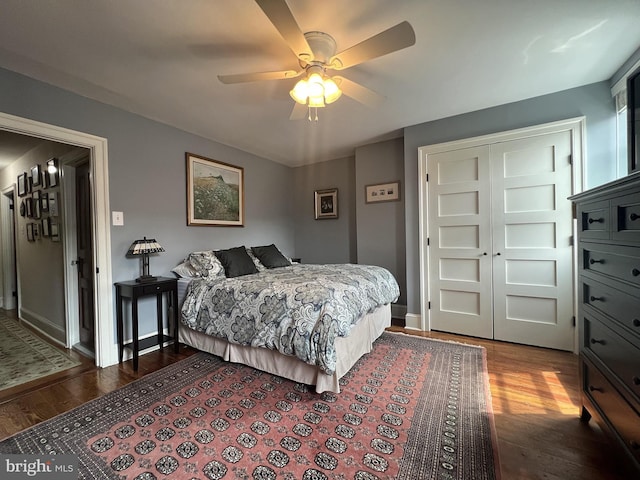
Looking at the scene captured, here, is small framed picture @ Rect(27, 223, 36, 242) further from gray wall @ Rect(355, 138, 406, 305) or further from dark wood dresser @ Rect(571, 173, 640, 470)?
dark wood dresser @ Rect(571, 173, 640, 470)

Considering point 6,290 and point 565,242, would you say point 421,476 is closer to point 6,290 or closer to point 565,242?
point 565,242

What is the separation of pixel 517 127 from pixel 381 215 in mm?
1762

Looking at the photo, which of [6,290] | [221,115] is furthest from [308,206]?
[6,290]

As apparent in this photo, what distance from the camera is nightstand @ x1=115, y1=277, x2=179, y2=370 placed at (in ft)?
7.66

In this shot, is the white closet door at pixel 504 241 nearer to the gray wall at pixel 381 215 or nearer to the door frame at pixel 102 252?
the gray wall at pixel 381 215

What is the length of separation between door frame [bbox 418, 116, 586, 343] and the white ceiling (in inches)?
12.8

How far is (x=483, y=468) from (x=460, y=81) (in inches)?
106

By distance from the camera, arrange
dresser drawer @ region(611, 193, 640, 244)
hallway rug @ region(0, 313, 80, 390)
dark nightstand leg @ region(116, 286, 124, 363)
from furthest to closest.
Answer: dark nightstand leg @ region(116, 286, 124, 363)
hallway rug @ region(0, 313, 80, 390)
dresser drawer @ region(611, 193, 640, 244)

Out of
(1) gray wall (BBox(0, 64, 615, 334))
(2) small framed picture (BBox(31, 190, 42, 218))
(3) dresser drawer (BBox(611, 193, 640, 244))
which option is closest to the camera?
(3) dresser drawer (BBox(611, 193, 640, 244))

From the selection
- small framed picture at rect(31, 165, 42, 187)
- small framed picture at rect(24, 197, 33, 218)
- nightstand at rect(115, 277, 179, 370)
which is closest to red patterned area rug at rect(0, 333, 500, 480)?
nightstand at rect(115, 277, 179, 370)

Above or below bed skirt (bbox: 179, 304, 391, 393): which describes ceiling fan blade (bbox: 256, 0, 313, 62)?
above

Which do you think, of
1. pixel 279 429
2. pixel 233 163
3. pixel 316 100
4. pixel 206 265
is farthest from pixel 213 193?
pixel 279 429

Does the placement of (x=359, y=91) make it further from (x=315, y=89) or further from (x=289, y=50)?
(x=289, y=50)

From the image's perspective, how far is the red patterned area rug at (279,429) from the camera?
1.29 m
